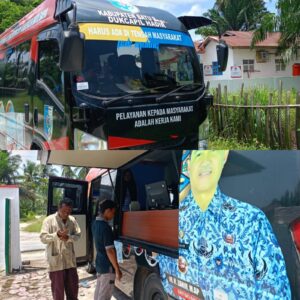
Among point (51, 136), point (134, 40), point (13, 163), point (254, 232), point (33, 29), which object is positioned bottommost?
point (254, 232)

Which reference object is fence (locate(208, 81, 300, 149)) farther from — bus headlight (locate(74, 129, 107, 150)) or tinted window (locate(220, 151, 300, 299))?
tinted window (locate(220, 151, 300, 299))

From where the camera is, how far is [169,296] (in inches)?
115

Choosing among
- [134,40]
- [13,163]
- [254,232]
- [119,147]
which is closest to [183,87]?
[134,40]

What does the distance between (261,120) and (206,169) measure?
16.6 feet

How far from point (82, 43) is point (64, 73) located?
526 mm

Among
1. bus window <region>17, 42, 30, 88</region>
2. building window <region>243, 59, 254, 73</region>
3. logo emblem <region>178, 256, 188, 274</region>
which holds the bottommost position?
logo emblem <region>178, 256, 188, 274</region>

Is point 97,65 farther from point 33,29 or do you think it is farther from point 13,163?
point 33,29

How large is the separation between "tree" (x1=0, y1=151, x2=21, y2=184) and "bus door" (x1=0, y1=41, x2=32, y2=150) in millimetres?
2024

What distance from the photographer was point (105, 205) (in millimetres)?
3295

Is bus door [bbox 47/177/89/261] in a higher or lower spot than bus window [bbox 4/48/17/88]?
lower

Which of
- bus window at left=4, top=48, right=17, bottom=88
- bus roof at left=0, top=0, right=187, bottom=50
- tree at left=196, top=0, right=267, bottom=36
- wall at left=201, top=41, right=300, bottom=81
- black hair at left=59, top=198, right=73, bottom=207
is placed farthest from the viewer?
wall at left=201, top=41, right=300, bottom=81

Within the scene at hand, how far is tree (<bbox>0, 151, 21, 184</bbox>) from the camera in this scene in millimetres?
3211

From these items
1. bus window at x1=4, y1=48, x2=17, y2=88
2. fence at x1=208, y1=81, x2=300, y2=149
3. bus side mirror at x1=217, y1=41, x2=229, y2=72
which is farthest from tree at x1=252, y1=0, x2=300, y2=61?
bus window at x1=4, y1=48, x2=17, y2=88

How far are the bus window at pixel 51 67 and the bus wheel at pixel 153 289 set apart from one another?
1.97 metres
